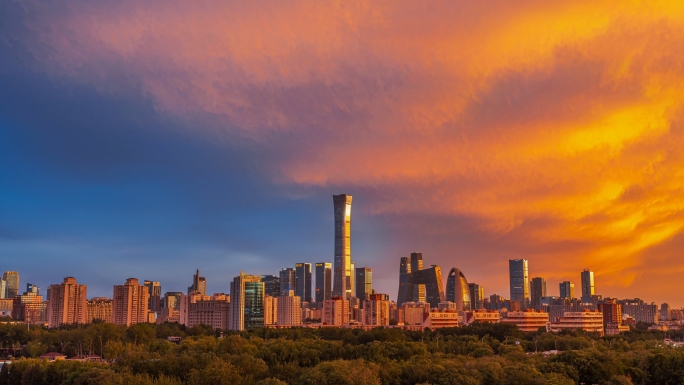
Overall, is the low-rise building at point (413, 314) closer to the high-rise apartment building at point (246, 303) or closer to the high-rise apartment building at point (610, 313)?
the high-rise apartment building at point (246, 303)

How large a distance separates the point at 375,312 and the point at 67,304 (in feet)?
258

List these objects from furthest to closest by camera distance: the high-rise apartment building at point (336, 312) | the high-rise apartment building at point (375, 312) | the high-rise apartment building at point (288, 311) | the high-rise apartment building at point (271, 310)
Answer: the high-rise apartment building at point (288, 311) < the high-rise apartment building at point (271, 310) < the high-rise apartment building at point (336, 312) < the high-rise apartment building at point (375, 312)

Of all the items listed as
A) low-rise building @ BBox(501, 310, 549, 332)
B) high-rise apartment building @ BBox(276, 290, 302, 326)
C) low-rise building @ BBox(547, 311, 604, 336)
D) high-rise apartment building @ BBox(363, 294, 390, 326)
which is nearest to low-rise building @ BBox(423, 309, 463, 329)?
high-rise apartment building @ BBox(363, 294, 390, 326)

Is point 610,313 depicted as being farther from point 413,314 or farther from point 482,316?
point 413,314

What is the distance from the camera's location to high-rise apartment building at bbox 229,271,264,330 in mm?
166500

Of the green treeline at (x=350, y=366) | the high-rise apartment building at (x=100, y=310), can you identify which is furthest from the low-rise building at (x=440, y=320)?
the high-rise apartment building at (x=100, y=310)

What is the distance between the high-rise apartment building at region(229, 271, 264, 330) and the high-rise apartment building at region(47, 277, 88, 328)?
4075cm

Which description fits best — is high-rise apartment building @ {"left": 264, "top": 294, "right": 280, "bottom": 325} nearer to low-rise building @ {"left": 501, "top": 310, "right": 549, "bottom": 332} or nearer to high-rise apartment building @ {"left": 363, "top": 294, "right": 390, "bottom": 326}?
high-rise apartment building @ {"left": 363, "top": 294, "right": 390, "bottom": 326}

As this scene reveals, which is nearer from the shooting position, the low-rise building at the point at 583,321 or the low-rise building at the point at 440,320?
the low-rise building at the point at 583,321

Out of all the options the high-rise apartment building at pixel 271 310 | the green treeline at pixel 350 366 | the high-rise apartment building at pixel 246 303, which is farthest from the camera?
the high-rise apartment building at pixel 271 310

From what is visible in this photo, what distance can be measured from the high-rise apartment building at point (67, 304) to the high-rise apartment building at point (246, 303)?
134ft

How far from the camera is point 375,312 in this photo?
17338cm

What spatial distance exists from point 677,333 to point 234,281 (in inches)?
3892

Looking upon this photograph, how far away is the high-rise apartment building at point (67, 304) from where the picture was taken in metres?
173
